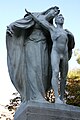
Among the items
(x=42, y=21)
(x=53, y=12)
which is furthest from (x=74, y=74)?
(x=42, y=21)

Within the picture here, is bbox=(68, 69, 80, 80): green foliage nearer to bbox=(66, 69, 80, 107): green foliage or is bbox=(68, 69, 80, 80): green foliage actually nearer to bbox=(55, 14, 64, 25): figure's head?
bbox=(66, 69, 80, 107): green foliage

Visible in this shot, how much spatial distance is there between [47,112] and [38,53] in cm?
192

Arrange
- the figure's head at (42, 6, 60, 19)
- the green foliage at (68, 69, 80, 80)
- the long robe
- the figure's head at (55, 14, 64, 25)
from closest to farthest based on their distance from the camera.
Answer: the long robe
the figure's head at (55, 14, 64, 25)
the figure's head at (42, 6, 60, 19)
the green foliage at (68, 69, 80, 80)

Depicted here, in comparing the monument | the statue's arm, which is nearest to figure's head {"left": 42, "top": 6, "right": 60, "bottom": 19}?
the monument

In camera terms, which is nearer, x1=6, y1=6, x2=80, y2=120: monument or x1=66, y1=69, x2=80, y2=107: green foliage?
x1=6, y1=6, x2=80, y2=120: monument

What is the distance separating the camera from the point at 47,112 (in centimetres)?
855

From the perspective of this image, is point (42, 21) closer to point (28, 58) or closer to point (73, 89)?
point (28, 58)

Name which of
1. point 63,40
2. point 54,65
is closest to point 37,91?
point 54,65

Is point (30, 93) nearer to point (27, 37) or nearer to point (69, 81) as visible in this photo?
point (27, 37)

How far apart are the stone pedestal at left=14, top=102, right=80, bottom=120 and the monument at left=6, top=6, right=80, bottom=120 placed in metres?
0.31

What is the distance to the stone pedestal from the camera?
8469mm

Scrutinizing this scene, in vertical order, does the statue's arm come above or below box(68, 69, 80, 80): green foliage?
above

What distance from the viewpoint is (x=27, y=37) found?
10172mm

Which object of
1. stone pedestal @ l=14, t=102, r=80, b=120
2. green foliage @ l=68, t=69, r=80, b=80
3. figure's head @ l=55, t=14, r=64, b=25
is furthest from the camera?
green foliage @ l=68, t=69, r=80, b=80
